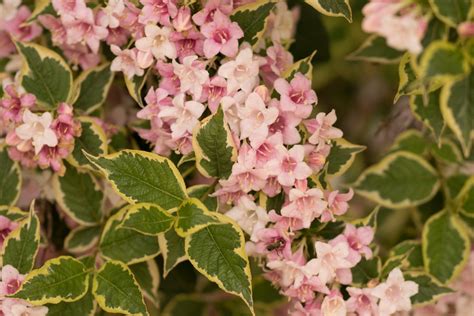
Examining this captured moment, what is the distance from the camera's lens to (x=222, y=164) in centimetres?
104

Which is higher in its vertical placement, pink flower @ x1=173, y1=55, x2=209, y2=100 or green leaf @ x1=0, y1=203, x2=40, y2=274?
pink flower @ x1=173, y1=55, x2=209, y2=100

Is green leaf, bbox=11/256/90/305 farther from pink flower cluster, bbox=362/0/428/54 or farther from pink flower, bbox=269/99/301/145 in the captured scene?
pink flower cluster, bbox=362/0/428/54

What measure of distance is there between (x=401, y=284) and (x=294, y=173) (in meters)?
0.24

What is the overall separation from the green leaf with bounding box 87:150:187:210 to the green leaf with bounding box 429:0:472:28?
0.40m

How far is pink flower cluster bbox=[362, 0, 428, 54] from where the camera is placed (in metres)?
0.80

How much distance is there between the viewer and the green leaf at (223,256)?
988mm

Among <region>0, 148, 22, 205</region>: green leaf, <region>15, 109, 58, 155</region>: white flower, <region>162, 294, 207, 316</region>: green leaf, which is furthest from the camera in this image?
<region>162, 294, 207, 316</region>: green leaf

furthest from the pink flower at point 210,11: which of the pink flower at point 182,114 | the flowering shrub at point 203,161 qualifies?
the pink flower at point 182,114

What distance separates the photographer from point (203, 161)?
1.03m

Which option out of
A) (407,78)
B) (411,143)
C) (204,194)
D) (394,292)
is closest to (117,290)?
(204,194)

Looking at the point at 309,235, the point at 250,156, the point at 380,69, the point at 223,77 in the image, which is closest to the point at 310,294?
the point at 309,235

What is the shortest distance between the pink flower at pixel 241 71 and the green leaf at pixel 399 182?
1.21 ft

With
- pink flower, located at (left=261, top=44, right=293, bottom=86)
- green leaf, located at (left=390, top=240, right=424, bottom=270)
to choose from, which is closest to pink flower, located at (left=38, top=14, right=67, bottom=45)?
pink flower, located at (left=261, top=44, right=293, bottom=86)

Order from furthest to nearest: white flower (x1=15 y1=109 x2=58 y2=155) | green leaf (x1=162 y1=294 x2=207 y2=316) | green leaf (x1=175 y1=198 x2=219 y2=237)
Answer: green leaf (x1=162 y1=294 x2=207 y2=316) < white flower (x1=15 y1=109 x2=58 y2=155) < green leaf (x1=175 y1=198 x2=219 y2=237)
